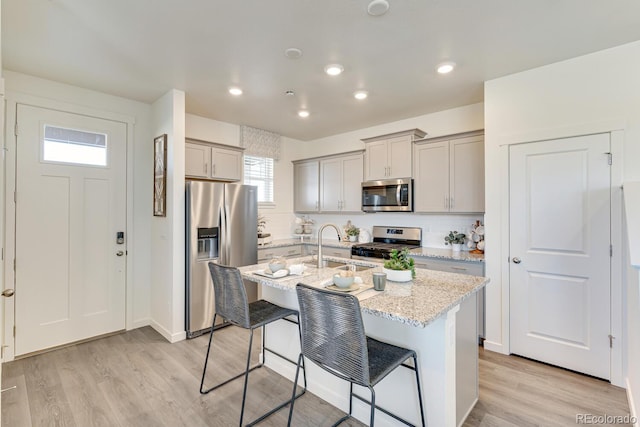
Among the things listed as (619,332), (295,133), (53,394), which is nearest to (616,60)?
(619,332)

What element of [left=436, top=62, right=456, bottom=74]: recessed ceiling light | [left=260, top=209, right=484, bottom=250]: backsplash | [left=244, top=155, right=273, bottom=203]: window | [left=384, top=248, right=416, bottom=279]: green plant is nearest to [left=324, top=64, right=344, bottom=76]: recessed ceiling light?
[left=436, top=62, right=456, bottom=74]: recessed ceiling light

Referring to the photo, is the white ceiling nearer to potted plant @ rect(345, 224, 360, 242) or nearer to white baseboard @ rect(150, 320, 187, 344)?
potted plant @ rect(345, 224, 360, 242)

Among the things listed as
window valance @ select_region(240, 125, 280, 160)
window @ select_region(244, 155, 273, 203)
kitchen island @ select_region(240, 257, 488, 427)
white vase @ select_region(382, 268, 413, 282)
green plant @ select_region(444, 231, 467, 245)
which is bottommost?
kitchen island @ select_region(240, 257, 488, 427)

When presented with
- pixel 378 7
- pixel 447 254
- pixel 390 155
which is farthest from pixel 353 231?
pixel 378 7

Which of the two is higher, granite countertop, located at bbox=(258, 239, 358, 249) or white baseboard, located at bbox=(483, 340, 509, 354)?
granite countertop, located at bbox=(258, 239, 358, 249)

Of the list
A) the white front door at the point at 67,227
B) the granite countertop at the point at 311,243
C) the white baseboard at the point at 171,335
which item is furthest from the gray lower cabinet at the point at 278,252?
the white front door at the point at 67,227

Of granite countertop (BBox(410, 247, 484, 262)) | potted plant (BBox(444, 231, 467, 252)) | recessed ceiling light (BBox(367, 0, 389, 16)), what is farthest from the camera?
potted plant (BBox(444, 231, 467, 252))

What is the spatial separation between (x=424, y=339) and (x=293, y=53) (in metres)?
2.37

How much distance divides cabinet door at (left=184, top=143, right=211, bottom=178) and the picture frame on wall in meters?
0.31

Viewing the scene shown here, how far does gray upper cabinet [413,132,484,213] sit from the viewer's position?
144 inches

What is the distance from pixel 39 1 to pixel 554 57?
12.8 ft

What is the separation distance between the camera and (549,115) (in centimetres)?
289

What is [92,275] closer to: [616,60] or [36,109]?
[36,109]

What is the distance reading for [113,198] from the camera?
3.67 metres
